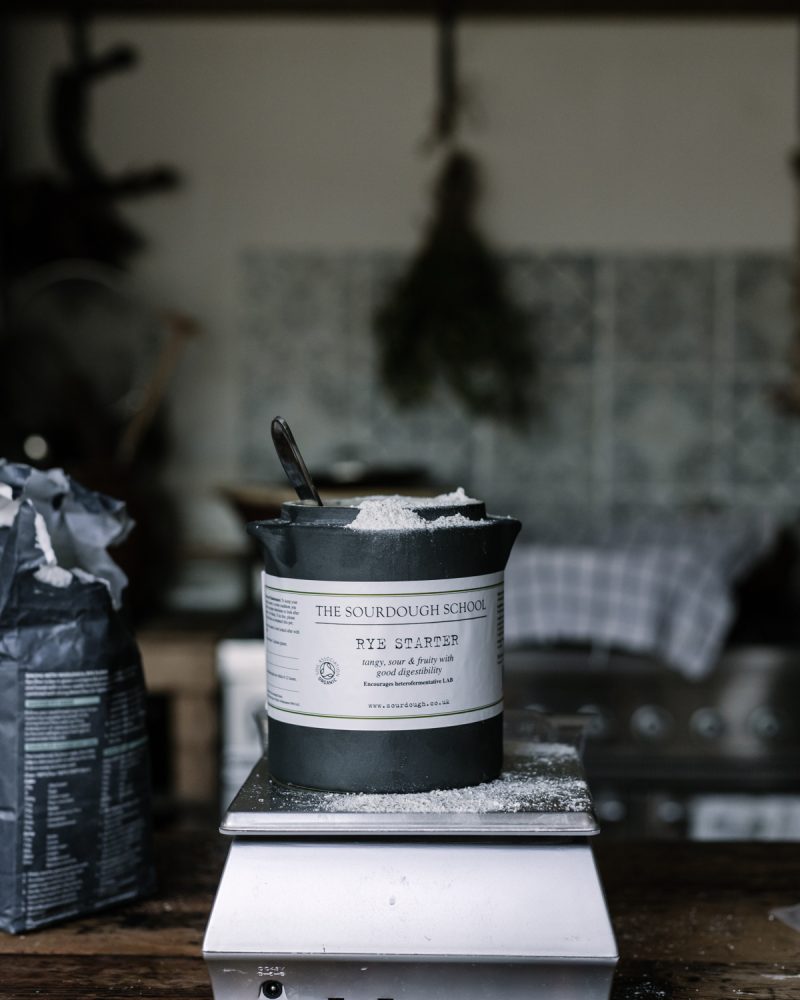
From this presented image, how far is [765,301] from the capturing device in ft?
7.72

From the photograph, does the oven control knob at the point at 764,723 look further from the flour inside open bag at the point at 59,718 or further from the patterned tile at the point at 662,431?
the flour inside open bag at the point at 59,718

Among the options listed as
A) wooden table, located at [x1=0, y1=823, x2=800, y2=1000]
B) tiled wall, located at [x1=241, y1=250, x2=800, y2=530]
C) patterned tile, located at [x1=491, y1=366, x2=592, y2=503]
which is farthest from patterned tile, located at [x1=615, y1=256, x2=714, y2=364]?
wooden table, located at [x1=0, y1=823, x2=800, y2=1000]

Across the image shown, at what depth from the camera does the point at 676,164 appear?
2340mm

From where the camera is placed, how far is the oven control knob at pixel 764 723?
181 cm

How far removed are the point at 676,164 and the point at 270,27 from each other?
886 mm

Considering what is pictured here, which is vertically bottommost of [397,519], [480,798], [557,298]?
[480,798]

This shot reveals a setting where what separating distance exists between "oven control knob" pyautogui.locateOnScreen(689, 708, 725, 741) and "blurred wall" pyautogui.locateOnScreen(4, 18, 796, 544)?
1022mm

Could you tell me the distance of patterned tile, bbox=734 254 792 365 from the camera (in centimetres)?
235

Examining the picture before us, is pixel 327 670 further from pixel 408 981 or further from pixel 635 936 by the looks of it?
pixel 635 936

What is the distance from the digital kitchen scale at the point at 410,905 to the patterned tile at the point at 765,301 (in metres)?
1.94

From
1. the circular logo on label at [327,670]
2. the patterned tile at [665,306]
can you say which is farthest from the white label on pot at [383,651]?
the patterned tile at [665,306]

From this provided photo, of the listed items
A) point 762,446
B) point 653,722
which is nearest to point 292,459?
point 653,722

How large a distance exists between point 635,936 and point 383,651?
0.89 feet

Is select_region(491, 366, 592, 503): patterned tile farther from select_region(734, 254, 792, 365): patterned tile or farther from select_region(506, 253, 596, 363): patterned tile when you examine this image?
select_region(734, 254, 792, 365): patterned tile
